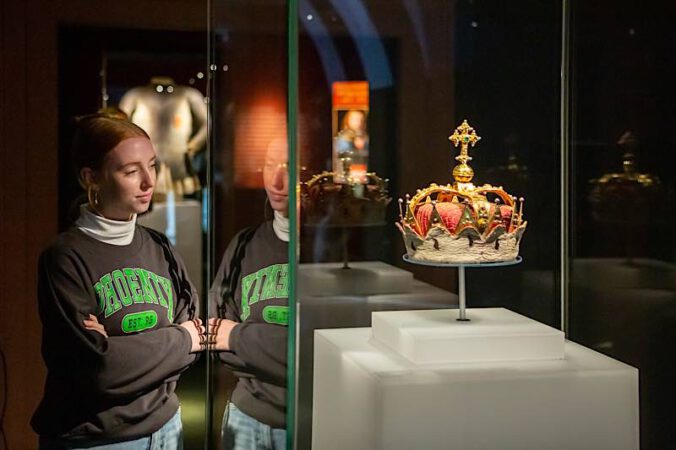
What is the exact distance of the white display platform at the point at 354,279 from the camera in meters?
1.67

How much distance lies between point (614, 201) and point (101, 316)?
986mm

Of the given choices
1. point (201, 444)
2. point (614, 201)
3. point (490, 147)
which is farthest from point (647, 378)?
point (201, 444)

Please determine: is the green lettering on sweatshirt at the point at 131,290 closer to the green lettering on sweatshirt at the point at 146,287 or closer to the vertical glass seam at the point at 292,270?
the green lettering on sweatshirt at the point at 146,287

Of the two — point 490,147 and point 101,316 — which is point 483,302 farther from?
point 101,316

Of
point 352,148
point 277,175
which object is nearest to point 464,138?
point 352,148

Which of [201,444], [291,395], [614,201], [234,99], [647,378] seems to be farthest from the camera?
[614,201]

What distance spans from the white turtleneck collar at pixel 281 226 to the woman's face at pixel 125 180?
0.29 meters

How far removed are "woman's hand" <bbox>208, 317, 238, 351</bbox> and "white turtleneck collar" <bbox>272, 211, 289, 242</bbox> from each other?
0.13 m

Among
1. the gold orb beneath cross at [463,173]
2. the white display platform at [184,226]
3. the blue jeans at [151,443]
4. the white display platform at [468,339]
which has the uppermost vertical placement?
the gold orb beneath cross at [463,173]

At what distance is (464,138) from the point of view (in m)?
1.70

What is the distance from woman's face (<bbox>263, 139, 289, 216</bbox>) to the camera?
115cm

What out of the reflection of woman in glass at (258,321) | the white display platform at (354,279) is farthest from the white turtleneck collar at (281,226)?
the white display platform at (354,279)

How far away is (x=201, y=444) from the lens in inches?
52.4

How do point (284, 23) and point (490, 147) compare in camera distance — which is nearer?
point (284, 23)
